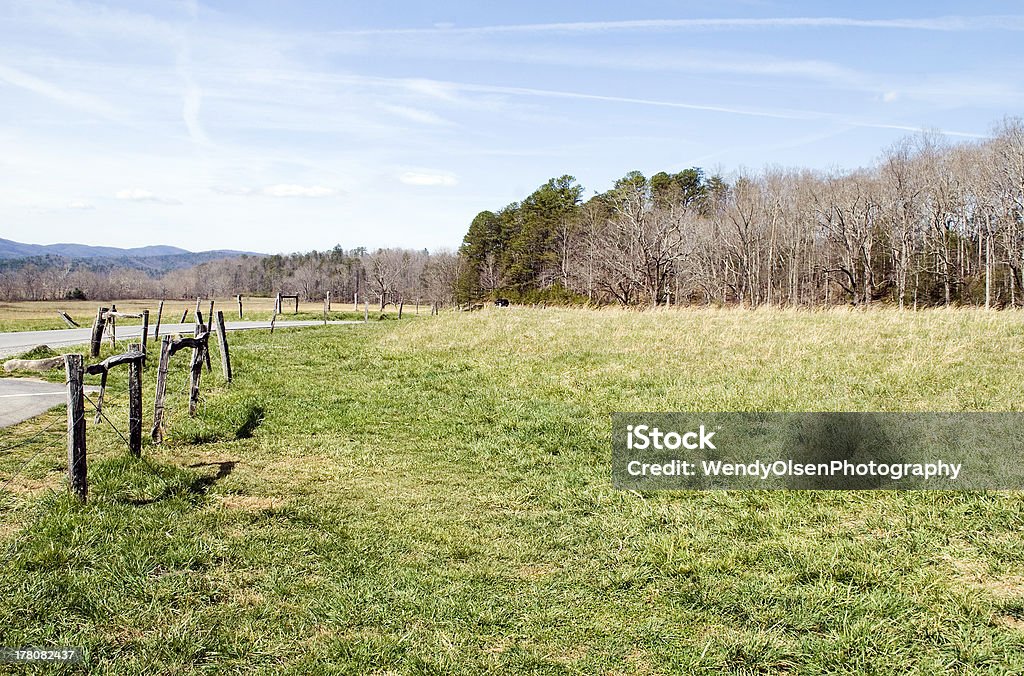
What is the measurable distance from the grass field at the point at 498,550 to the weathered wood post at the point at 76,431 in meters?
0.23

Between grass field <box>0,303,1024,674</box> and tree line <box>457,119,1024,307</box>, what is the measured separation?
38.9 meters

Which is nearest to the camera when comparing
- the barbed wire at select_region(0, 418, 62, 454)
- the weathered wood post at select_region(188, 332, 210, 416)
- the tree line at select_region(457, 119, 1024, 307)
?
the barbed wire at select_region(0, 418, 62, 454)

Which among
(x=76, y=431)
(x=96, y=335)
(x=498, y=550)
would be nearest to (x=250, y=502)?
(x=76, y=431)

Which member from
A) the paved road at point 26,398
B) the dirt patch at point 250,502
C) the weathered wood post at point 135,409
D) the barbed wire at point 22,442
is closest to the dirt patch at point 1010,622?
the dirt patch at point 250,502

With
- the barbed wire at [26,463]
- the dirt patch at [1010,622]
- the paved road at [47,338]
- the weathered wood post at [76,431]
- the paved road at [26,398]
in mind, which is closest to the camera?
the dirt patch at [1010,622]

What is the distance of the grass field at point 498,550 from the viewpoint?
4.20 m

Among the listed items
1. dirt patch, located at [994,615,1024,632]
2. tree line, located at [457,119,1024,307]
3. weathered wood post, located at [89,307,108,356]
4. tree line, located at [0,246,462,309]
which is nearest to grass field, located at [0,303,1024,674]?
dirt patch, located at [994,615,1024,632]

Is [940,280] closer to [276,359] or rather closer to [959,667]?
[276,359]

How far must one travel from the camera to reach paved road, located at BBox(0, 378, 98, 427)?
35.5 feet

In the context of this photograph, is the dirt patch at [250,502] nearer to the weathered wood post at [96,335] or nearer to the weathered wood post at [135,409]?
the weathered wood post at [135,409]

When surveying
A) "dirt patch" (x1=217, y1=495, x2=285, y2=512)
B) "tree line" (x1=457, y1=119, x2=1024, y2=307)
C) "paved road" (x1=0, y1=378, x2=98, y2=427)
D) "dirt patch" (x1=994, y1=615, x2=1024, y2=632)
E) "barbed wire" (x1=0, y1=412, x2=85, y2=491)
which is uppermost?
"tree line" (x1=457, y1=119, x2=1024, y2=307)

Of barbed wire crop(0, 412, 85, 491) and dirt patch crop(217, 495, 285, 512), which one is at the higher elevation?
barbed wire crop(0, 412, 85, 491)

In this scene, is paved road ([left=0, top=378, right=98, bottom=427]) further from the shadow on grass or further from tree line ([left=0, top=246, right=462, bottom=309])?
tree line ([left=0, top=246, right=462, bottom=309])

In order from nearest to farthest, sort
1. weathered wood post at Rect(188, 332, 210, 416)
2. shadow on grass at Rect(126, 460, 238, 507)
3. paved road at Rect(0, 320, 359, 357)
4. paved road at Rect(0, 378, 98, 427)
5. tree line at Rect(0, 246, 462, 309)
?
shadow on grass at Rect(126, 460, 238, 507) → paved road at Rect(0, 378, 98, 427) → weathered wood post at Rect(188, 332, 210, 416) → paved road at Rect(0, 320, 359, 357) → tree line at Rect(0, 246, 462, 309)
